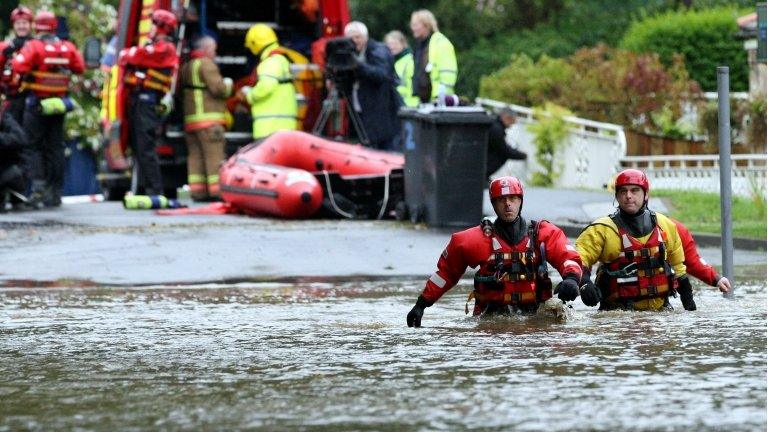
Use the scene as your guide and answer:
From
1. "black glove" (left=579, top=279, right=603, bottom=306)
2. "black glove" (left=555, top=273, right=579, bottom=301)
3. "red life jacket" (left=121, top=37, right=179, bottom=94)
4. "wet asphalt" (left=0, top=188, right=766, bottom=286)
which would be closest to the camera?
"black glove" (left=555, top=273, right=579, bottom=301)

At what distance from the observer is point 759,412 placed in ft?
24.4

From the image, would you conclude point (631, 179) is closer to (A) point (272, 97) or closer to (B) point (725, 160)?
(B) point (725, 160)

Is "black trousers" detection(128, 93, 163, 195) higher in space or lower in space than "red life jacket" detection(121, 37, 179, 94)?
lower

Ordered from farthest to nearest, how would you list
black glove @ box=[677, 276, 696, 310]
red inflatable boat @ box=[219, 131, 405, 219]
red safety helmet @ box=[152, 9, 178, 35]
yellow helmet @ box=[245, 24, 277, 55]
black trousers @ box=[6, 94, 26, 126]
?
yellow helmet @ box=[245, 24, 277, 55] → red safety helmet @ box=[152, 9, 178, 35] → black trousers @ box=[6, 94, 26, 126] → red inflatable boat @ box=[219, 131, 405, 219] → black glove @ box=[677, 276, 696, 310]

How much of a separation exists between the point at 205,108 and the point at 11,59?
3.02m

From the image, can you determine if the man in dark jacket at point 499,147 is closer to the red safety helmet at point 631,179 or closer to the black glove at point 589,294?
the red safety helmet at point 631,179

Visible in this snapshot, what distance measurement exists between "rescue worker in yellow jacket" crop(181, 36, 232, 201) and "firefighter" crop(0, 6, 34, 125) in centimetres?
264

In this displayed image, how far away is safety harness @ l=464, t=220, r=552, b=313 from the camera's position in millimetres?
10906

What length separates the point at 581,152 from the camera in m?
30.6

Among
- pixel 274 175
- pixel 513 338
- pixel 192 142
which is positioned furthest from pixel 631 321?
pixel 192 142

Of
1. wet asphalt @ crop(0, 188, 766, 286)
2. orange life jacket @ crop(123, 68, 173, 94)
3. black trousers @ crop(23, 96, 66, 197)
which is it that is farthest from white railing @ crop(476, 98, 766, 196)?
black trousers @ crop(23, 96, 66, 197)

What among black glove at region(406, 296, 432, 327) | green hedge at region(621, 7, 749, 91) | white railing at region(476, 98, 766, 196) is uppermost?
green hedge at region(621, 7, 749, 91)

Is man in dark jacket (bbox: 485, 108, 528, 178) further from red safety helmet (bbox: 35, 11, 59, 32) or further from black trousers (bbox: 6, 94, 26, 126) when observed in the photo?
black trousers (bbox: 6, 94, 26, 126)

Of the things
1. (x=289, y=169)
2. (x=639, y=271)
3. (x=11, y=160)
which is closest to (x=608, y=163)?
(x=289, y=169)
